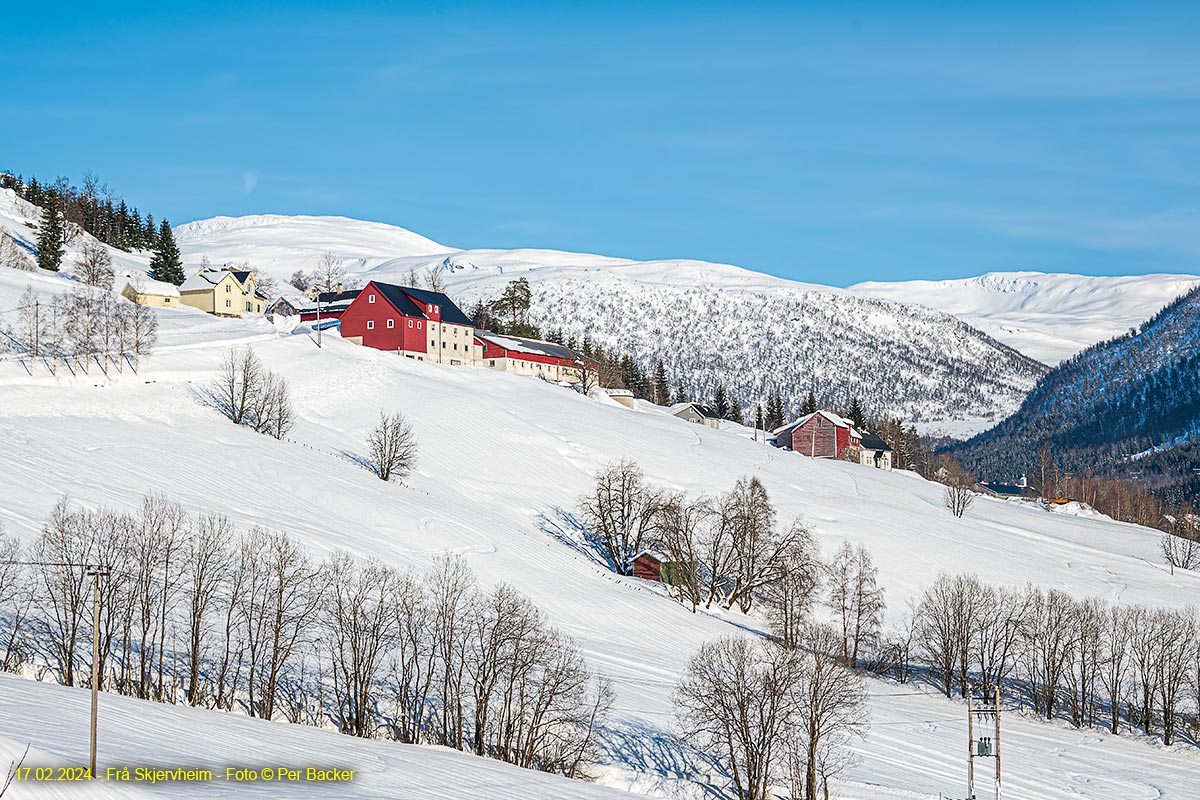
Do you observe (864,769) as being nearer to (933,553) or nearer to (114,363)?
(933,553)

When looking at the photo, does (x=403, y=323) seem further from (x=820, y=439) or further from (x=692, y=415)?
(x=820, y=439)

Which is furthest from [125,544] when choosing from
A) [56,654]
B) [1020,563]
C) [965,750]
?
[1020,563]

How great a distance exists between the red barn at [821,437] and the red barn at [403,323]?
39.7 meters

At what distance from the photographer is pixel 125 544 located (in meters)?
49.4

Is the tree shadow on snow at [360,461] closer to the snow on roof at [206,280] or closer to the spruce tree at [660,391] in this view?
the snow on roof at [206,280]

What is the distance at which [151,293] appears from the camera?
412ft

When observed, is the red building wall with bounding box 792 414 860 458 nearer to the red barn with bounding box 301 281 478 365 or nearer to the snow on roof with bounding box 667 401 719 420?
the snow on roof with bounding box 667 401 719 420

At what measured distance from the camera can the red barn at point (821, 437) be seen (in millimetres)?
133750

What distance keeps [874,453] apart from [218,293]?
255ft

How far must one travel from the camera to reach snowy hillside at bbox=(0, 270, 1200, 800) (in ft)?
147

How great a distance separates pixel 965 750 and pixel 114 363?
67027mm

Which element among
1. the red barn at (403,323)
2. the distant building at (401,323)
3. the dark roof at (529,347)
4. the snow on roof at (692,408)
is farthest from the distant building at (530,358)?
the snow on roof at (692,408)

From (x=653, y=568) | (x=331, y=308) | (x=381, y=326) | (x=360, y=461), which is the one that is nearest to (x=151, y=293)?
(x=331, y=308)

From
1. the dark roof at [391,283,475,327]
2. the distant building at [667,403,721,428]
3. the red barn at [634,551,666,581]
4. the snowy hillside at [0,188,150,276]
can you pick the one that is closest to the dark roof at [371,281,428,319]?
the dark roof at [391,283,475,327]
